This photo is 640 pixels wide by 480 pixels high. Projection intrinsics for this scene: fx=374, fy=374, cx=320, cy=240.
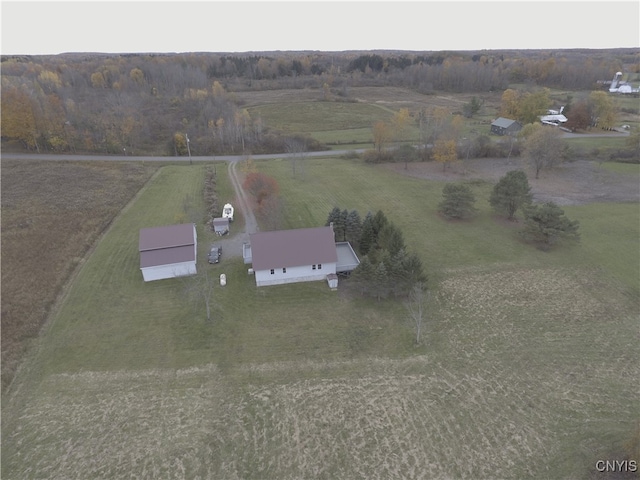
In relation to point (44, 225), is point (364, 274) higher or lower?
higher

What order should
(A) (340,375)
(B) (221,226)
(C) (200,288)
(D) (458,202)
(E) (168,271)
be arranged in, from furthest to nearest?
(D) (458,202) → (B) (221,226) → (E) (168,271) → (C) (200,288) → (A) (340,375)

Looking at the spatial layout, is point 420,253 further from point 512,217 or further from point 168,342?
point 168,342

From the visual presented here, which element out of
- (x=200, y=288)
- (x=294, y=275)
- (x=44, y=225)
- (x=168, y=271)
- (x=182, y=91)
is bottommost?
(x=200, y=288)

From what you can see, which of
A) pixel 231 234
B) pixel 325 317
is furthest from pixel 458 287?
pixel 231 234

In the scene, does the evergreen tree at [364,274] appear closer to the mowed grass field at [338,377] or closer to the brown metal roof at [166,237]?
the mowed grass field at [338,377]

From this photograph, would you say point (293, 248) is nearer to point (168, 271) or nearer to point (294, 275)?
point (294, 275)

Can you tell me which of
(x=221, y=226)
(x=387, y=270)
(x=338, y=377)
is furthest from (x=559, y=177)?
(x=338, y=377)

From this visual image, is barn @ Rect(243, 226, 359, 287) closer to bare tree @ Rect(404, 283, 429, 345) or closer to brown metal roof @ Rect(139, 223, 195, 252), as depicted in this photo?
bare tree @ Rect(404, 283, 429, 345)

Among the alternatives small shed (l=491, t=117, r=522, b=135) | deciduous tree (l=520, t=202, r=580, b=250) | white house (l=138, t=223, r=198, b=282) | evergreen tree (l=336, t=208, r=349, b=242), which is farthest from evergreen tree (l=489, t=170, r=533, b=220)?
small shed (l=491, t=117, r=522, b=135)
